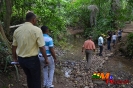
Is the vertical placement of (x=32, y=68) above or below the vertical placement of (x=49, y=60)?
above

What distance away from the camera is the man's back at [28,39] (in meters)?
3.38

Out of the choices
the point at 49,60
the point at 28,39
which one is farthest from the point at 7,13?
the point at 28,39

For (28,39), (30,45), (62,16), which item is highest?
(28,39)

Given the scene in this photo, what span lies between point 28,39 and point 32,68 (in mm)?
539

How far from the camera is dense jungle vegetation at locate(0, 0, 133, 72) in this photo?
22.1 feet

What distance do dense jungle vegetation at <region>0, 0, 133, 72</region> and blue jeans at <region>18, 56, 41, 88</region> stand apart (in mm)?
1236

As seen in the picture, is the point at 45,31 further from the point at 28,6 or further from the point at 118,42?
the point at 118,42

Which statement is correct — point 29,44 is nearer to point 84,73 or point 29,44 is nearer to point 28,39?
point 28,39

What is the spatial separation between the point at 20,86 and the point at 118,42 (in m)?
13.0

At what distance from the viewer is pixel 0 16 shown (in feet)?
27.7

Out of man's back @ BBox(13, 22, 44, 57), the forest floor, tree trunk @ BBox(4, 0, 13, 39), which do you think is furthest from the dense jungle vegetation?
man's back @ BBox(13, 22, 44, 57)

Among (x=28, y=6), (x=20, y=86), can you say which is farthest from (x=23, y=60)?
(x=28, y=6)

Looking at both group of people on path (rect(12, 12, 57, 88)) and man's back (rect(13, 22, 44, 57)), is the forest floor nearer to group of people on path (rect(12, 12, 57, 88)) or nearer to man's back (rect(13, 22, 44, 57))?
group of people on path (rect(12, 12, 57, 88))

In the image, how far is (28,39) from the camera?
337 centimetres
